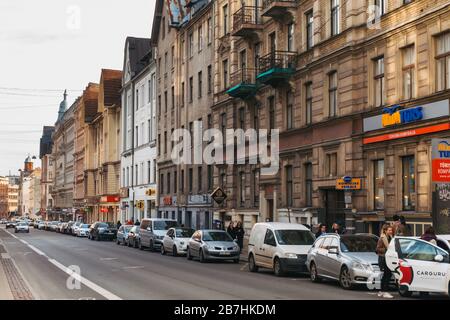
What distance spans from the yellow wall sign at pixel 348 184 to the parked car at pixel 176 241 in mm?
9614

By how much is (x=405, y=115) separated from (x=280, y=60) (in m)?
12.3

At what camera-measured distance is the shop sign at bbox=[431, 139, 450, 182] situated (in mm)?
22562

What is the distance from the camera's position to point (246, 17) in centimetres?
4394

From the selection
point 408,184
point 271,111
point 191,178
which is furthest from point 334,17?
point 191,178

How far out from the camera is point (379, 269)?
1994cm

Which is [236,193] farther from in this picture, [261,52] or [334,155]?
[334,155]

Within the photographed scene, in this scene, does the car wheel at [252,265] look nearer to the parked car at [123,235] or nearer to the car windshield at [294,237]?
the car windshield at [294,237]

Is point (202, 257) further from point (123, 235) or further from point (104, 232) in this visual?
point (104, 232)

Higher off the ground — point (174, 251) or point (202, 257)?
point (202, 257)

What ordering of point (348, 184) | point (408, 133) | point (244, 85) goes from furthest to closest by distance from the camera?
point (244, 85) → point (348, 184) → point (408, 133)

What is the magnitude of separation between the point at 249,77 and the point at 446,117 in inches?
790

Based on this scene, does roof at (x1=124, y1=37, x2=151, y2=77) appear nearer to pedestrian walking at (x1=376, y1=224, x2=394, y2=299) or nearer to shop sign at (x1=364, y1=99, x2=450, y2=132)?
shop sign at (x1=364, y1=99, x2=450, y2=132)

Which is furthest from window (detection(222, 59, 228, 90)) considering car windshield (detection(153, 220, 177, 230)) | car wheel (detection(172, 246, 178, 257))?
car wheel (detection(172, 246, 178, 257))

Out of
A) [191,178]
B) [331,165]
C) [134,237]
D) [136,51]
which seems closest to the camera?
[331,165]
